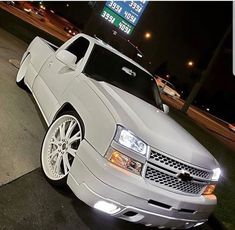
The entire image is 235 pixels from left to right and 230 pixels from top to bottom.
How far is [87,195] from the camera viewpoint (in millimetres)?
3119

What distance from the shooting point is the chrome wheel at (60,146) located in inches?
146

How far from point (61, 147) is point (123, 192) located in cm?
113

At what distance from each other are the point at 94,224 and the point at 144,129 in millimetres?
1205

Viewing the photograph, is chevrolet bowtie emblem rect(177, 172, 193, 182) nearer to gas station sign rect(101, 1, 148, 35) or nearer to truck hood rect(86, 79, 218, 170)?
truck hood rect(86, 79, 218, 170)

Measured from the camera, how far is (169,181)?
3387 mm

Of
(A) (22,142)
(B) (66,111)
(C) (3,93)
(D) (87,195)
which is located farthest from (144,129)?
(C) (3,93)

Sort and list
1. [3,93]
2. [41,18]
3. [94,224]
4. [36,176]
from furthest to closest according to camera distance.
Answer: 1. [41,18]
2. [3,93]
3. [36,176]
4. [94,224]

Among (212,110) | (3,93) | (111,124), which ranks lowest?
(212,110)

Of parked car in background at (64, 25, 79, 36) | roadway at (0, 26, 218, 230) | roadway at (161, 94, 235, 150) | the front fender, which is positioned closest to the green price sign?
roadway at (161, 94, 235, 150)

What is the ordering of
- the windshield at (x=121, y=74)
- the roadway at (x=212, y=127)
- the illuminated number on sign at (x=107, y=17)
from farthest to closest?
1. the illuminated number on sign at (x=107, y=17)
2. the roadway at (x=212, y=127)
3. the windshield at (x=121, y=74)

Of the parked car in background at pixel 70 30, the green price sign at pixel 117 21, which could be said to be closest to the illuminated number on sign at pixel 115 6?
the green price sign at pixel 117 21

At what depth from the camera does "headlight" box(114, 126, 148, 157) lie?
320cm

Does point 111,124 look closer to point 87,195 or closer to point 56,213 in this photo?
point 87,195

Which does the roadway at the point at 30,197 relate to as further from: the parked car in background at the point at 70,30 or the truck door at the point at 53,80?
the parked car in background at the point at 70,30
